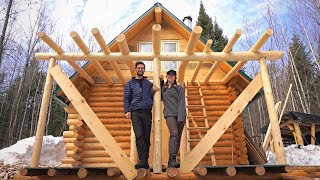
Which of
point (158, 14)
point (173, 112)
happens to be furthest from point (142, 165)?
point (158, 14)

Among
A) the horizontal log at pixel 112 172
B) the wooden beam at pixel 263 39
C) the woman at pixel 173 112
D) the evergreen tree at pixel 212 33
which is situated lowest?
the horizontal log at pixel 112 172

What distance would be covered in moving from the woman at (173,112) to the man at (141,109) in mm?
338

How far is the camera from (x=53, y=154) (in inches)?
732

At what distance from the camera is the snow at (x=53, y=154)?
1344 centimetres

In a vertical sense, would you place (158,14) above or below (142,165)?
above

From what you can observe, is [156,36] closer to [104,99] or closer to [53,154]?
[104,99]

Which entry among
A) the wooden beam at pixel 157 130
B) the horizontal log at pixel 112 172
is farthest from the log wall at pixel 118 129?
the horizontal log at pixel 112 172

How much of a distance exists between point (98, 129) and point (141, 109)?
0.89 meters

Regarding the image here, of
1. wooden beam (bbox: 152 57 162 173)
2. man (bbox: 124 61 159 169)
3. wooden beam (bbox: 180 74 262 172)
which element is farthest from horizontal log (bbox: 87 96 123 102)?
wooden beam (bbox: 180 74 262 172)

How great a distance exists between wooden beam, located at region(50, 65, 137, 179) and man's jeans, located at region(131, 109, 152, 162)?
32cm

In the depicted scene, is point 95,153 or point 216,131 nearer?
point 216,131

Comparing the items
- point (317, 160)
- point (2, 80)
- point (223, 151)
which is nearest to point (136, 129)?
point (223, 151)

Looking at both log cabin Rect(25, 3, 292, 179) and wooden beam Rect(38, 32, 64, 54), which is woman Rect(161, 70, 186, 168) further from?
wooden beam Rect(38, 32, 64, 54)

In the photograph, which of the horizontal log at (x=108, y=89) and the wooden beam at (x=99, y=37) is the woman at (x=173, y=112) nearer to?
the wooden beam at (x=99, y=37)
